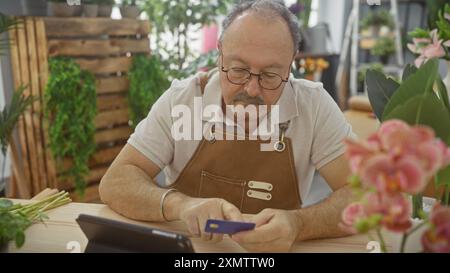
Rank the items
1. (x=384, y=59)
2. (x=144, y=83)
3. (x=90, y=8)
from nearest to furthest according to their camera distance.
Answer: (x=90, y=8) → (x=144, y=83) → (x=384, y=59)

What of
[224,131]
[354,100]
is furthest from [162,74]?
[224,131]

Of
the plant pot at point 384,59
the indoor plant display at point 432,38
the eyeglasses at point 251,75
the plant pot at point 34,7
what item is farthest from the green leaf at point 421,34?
the plant pot at point 384,59

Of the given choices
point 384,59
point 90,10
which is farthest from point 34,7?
point 384,59

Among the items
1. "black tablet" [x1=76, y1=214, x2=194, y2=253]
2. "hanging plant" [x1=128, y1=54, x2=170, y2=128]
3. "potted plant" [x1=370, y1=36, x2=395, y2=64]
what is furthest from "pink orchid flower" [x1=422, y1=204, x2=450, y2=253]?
"potted plant" [x1=370, y1=36, x2=395, y2=64]

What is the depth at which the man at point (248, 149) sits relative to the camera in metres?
1.05

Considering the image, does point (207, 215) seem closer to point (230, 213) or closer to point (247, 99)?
point (230, 213)

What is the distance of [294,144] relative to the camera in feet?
4.20

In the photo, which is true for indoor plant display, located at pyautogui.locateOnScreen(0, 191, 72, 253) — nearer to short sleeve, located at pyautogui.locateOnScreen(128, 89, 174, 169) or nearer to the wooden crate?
short sleeve, located at pyautogui.locateOnScreen(128, 89, 174, 169)

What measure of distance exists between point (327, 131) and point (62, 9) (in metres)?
2.02

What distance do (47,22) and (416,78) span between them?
7.70ft

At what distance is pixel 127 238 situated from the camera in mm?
692

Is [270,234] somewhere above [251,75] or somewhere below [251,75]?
below

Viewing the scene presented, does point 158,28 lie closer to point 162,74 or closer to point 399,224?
point 162,74

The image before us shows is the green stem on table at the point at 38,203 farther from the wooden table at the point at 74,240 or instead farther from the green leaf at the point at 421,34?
the green leaf at the point at 421,34
